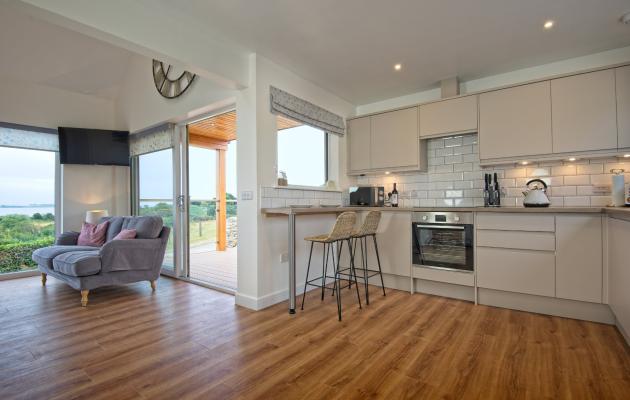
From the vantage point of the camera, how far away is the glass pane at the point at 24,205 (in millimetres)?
4496

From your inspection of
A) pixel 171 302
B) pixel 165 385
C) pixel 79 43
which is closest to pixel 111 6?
pixel 165 385

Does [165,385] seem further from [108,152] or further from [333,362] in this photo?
[108,152]

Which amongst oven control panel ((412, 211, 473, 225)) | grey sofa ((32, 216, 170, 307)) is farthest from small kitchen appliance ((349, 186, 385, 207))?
grey sofa ((32, 216, 170, 307))

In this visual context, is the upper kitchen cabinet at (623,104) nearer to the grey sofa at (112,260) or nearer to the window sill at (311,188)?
the window sill at (311,188)

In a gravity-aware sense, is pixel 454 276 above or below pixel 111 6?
below

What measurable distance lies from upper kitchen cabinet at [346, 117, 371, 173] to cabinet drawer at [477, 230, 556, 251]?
5.48 ft

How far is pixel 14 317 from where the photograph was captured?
→ 9.27 ft

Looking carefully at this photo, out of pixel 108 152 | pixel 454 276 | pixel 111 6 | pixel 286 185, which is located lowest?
pixel 454 276

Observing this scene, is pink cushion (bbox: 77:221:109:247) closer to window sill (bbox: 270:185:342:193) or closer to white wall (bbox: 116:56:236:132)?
white wall (bbox: 116:56:236:132)

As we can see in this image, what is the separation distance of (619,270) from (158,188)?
5278mm

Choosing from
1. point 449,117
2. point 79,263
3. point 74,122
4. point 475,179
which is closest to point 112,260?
point 79,263

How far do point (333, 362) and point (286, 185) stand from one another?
1883 mm

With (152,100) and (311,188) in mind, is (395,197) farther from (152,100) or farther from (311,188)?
(152,100)

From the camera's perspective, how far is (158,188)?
4.82 metres
